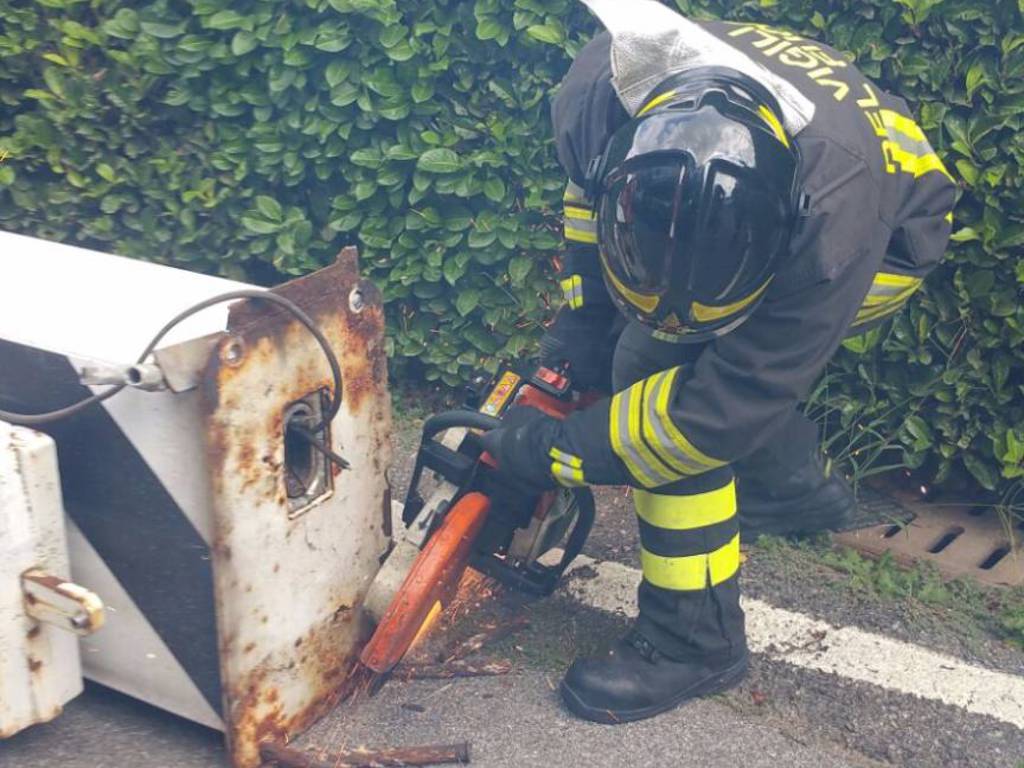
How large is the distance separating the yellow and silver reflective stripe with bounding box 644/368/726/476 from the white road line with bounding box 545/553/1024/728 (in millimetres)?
716

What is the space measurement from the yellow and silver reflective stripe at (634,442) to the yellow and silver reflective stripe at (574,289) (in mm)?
488

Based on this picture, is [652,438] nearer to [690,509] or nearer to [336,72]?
[690,509]

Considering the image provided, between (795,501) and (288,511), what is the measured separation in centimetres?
164

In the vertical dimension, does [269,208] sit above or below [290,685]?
above

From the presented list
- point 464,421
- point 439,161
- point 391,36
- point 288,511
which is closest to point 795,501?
point 464,421

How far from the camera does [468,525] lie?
2.60m

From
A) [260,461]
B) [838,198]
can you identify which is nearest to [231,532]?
[260,461]

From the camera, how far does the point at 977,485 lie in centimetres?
354

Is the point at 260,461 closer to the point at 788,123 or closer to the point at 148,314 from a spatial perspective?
the point at 148,314

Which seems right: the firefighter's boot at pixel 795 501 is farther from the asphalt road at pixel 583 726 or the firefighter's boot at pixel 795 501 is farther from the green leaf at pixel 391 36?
the green leaf at pixel 391 36

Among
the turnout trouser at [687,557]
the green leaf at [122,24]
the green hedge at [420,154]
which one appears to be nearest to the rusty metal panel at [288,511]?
the turnout trouser at [687,557]

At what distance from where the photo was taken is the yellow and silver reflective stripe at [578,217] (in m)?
2.80

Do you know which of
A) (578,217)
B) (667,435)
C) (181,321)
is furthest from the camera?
(578,217)

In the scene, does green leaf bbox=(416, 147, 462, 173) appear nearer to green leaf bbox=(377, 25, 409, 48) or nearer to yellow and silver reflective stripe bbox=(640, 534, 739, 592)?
green leaf bbox=(377, 25, 409, 48)
